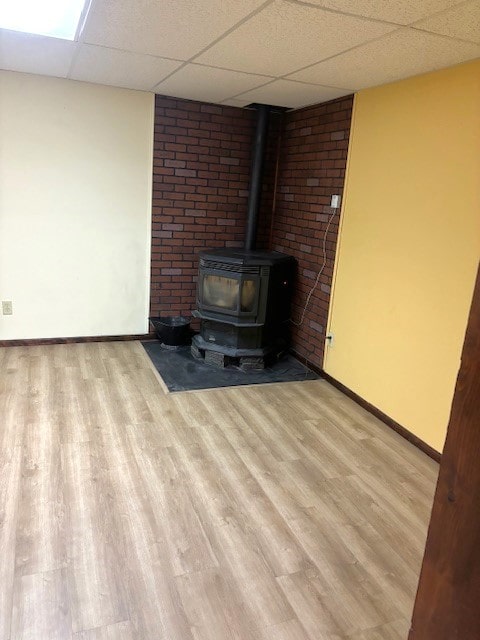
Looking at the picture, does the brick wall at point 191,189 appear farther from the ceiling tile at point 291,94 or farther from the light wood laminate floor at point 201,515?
the light wood laminate floor at point 201,515

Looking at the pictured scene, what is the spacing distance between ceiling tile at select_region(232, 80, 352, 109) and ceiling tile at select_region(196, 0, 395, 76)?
0.42m

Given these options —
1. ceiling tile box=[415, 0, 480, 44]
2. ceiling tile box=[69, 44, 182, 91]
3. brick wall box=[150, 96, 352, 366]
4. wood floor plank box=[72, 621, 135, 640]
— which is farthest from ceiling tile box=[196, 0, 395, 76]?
wood floor plank box=[72, 621, 135, 640]

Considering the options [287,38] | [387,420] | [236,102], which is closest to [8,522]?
[387,420]

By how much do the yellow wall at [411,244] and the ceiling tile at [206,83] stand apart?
0.83 meters

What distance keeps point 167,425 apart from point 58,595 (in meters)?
1.34

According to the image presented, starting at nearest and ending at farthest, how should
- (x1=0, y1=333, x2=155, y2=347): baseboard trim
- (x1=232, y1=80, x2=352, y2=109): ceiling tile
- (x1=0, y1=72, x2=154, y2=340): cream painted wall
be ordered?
(x1=232, y1=80, x2=352, y2=109): ceiling tile, (x1=0, y1=72, x2=154, y2=340): cream painted wall, (x1=0, y1=333, x2=155, y2=347): baseboard trim

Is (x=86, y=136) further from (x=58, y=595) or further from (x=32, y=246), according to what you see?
(x=58, y=595)

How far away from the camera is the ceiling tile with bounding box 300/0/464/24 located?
1.78 m

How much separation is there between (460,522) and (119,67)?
334cm

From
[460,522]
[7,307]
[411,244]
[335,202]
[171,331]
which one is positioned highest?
[335,202]

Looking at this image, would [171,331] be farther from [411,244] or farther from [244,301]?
[411,244]

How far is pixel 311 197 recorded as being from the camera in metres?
4.02

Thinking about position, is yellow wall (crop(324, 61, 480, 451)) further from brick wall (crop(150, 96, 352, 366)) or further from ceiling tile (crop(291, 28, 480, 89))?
brick wall (crop(150, 96, 352, 366))

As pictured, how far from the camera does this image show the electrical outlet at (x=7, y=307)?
3996 millimetres
